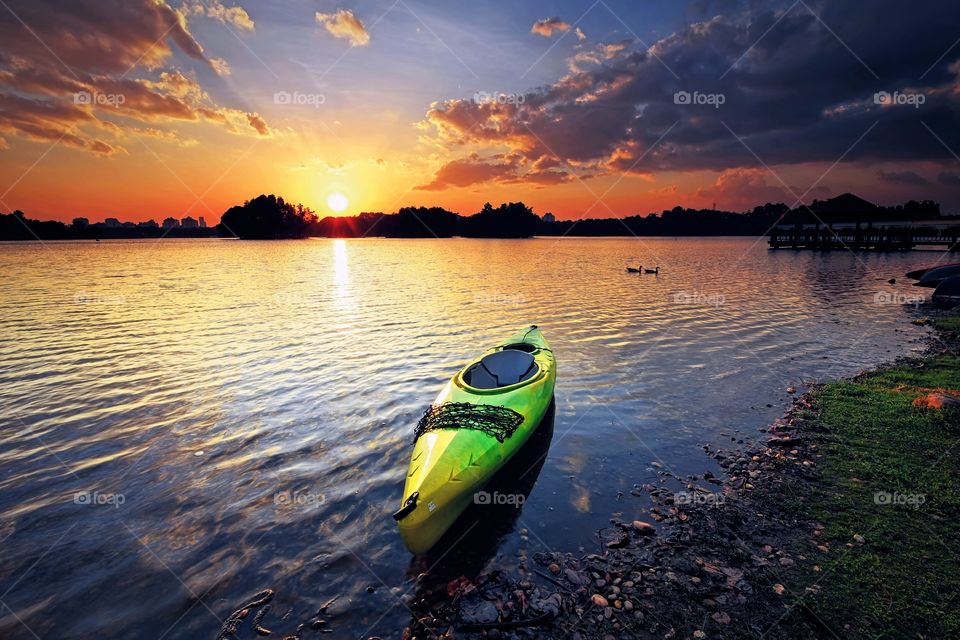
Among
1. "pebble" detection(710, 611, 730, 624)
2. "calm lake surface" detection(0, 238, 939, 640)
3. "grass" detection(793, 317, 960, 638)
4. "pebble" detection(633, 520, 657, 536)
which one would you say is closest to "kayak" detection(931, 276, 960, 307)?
"calm lake surface" detection(0, 238, 939, 640)

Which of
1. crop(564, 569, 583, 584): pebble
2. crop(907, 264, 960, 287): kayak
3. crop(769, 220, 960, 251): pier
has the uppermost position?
crop(769, 220, 960, 251): pier

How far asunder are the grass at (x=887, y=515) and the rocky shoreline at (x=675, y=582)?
0.15 meters

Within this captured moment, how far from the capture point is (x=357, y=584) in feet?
18.0

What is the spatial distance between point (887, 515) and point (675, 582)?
368 centimetres

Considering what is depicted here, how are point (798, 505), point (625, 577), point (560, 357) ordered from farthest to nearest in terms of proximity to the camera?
point (560, 357)
point (798, 505)
point (625, 577)

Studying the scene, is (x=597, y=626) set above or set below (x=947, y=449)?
below

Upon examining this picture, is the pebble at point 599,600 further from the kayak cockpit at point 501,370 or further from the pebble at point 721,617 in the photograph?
the kayak cockpit at point 501,370

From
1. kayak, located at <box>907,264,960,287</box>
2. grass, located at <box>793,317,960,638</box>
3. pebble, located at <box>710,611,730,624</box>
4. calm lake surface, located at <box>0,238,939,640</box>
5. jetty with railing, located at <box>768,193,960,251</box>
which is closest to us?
grass, located at <box>793,317,960,638</box>

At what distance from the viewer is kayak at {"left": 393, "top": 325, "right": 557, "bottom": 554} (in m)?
5.80

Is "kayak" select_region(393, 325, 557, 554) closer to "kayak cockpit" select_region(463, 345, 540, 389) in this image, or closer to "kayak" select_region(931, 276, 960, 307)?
"kayak cockpit" select_region(463, 345, 540, 389)

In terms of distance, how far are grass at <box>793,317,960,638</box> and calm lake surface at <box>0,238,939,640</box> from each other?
1818 millimetres

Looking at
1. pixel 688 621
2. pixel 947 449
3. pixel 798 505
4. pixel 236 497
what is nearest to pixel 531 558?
pixel 688 621

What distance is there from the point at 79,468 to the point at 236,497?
3.70m

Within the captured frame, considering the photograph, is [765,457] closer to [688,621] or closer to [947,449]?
[947,449]
